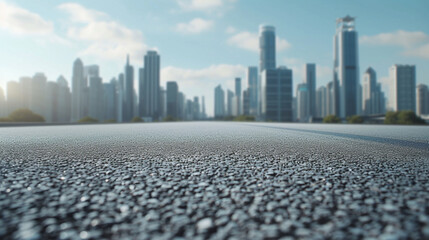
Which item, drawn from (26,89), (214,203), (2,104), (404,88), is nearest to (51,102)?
(26,89)

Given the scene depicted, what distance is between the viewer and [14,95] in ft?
497

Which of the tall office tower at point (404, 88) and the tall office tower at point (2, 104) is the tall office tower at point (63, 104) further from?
the tall office tower at point (404, 88)

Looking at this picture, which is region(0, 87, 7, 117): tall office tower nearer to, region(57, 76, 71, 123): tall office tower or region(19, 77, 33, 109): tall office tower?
region(19, 77, 33, 109): tall office tower

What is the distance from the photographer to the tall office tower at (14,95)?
150 m

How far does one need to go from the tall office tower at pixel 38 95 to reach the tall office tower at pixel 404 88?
263 meters

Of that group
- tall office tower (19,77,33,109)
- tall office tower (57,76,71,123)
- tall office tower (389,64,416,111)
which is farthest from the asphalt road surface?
tall office tower (389,64,416,111)

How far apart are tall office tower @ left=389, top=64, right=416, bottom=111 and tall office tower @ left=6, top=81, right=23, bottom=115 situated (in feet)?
913

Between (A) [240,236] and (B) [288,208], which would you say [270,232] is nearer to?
(A) [240,236]

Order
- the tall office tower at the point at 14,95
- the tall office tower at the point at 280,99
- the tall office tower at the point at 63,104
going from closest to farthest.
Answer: the tall office tower at the point at 14,95 → the tall office tower at the point at 280,99 → the tall office tower at the point at 63,104

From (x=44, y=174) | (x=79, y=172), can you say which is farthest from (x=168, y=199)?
(x=44, y=174)

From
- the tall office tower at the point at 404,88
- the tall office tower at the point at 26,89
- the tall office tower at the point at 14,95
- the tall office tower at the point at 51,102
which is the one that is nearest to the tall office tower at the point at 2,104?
the tall office tower at the point at 14,95

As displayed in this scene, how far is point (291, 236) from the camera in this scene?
1.48m

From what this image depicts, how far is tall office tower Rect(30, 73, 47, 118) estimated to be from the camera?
146m

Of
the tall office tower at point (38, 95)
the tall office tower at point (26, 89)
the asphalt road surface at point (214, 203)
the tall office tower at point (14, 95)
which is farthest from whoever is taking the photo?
the tall office tower at point (14, 95)
